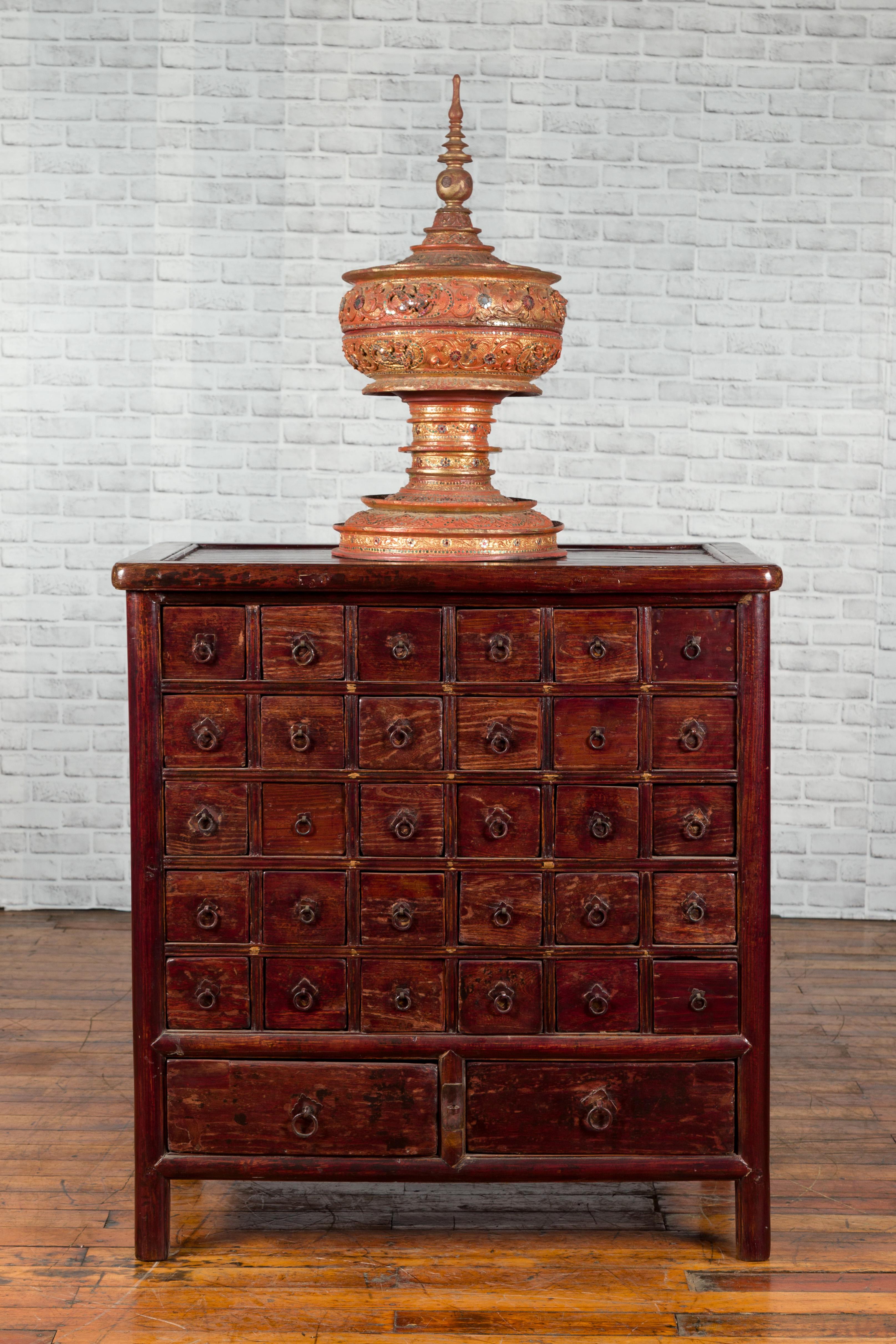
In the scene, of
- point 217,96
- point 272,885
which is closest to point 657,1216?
point 272,885

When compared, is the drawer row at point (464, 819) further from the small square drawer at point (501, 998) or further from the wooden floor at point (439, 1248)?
the wooden floor at point (439, 1248)

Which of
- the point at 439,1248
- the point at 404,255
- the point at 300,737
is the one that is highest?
the point at 404,255

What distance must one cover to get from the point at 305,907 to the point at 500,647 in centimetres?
54

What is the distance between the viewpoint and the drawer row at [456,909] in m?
2.49

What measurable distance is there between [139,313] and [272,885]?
2352mm

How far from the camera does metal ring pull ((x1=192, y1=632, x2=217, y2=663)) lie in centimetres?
244

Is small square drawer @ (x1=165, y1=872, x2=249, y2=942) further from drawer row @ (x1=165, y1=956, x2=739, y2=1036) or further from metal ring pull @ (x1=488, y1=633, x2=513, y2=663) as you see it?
metal ring pull @ (x1=488, y1=633, x2=513, y2=663)

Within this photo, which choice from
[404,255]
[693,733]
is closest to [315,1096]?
[693,733]

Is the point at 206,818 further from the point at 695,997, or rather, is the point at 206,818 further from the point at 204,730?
the point at 695,997

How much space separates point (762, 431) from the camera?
4352mm

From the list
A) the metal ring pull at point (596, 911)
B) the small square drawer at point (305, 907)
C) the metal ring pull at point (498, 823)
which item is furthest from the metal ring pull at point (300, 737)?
the metal ring pull at point (596, 911)

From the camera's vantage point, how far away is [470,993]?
8.23 ft

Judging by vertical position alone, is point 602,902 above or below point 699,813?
below

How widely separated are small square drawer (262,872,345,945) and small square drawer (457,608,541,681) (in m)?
0.41
